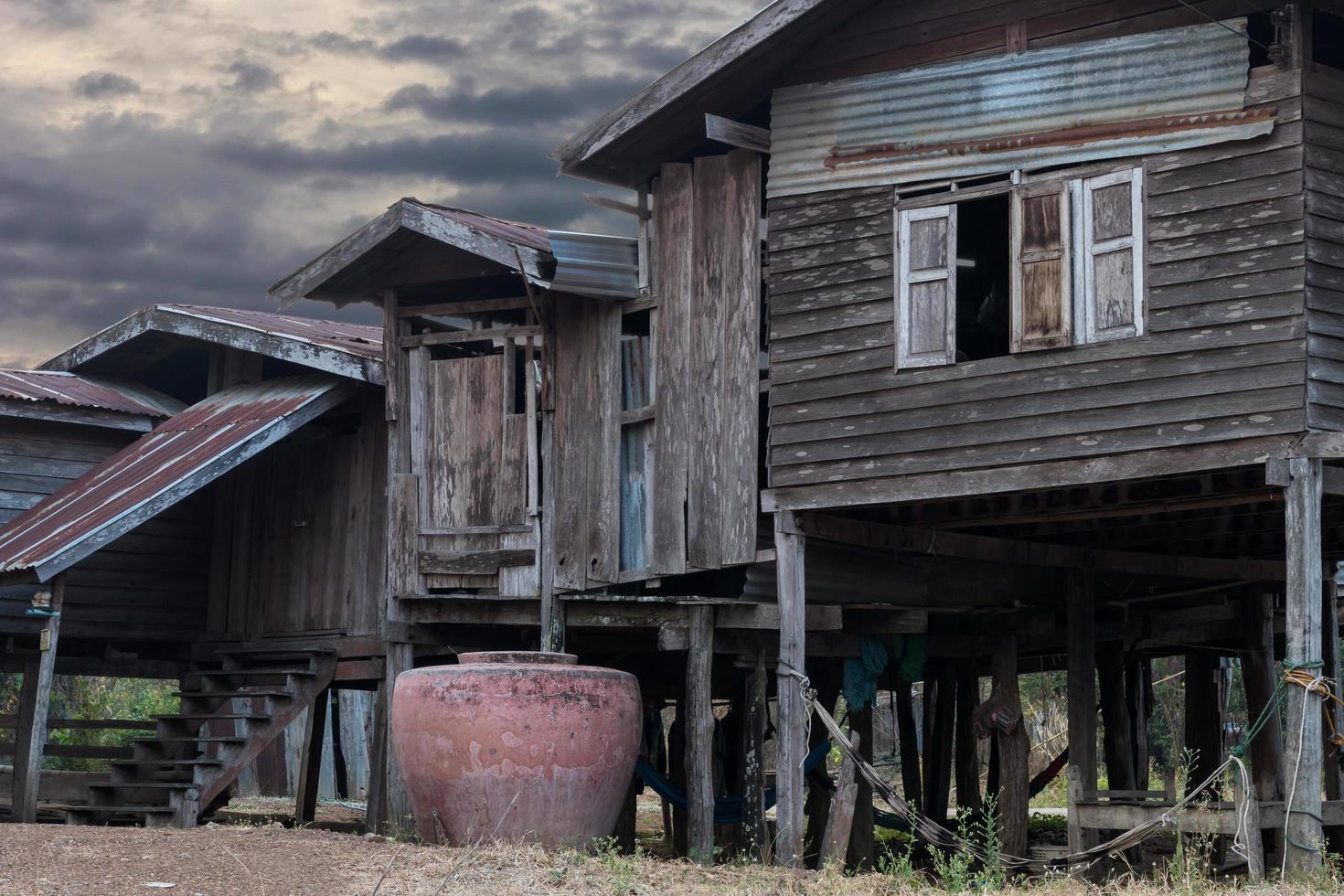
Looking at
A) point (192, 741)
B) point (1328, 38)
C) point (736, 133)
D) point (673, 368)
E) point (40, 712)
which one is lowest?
point (192, 741)

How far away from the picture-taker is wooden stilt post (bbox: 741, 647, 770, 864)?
1263cm

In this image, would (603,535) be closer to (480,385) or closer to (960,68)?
(480,385)

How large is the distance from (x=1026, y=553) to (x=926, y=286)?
355 cm

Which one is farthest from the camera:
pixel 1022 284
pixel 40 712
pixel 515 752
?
pixel 40 712

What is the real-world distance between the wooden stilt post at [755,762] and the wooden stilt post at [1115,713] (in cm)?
490

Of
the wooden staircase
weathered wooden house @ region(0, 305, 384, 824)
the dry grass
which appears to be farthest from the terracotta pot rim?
weathered wooden house @ region(0, 305, 384, 824)

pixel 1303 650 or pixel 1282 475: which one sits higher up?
pixel 1282 475

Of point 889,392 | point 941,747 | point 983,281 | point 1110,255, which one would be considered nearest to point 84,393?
point 983,281

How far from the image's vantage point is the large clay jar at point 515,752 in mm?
11070

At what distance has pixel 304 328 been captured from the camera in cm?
1719

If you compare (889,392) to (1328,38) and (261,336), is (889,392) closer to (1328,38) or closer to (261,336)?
(1328,38)

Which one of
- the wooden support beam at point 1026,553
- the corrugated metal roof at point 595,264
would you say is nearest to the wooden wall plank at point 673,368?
the corrugated metal roof at point 595,264

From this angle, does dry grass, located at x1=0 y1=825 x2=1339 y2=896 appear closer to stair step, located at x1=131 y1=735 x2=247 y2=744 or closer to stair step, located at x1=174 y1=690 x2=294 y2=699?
stair step, located at x1=131 y1=735 x2=247 y2=744

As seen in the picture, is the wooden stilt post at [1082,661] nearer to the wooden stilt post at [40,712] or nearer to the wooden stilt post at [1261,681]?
the wooden stilt post at [1261,681]
